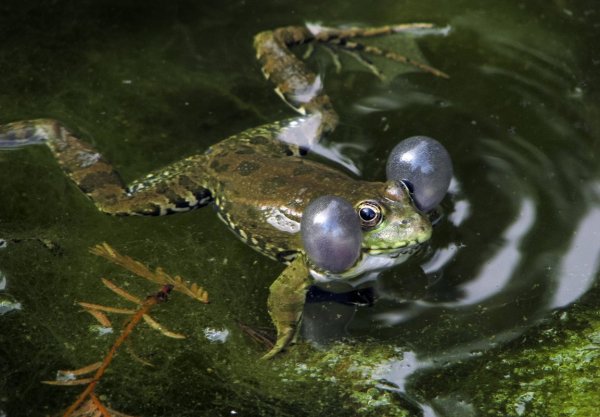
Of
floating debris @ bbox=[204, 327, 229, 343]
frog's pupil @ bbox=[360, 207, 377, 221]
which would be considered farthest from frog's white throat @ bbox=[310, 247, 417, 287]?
floating debris @ bbox=[204, 327, 229, 343]

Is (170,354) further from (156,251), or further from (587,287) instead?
(587,287)

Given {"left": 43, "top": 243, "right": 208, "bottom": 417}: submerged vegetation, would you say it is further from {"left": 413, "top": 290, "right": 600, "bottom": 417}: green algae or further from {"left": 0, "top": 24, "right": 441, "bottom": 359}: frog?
{"left": 413, "top": 290, "right": 600, "bottom": 417}: green algae

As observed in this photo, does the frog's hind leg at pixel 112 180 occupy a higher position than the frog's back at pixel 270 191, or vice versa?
the frog's back at pixel 270 191

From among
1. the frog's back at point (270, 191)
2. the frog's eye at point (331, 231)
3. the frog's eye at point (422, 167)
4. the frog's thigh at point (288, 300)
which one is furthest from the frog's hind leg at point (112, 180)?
the frog's eye at point (422, 167)

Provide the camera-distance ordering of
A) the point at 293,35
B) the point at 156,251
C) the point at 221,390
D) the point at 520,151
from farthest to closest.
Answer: the point at 293,35
the point at 520,151
the point at 156,251
the point at 221,390

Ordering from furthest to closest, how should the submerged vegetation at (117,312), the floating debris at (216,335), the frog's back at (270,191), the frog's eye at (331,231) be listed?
1. the frog's back at (270,191)
2. the floating debris at (216,335)
3. the frog's eye at (331,231)
4. the submerged vegetation at (117,312)

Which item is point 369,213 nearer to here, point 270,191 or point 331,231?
point 331,231

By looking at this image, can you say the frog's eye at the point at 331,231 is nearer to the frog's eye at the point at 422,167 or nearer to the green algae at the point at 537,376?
the frog's eye at the point at 422,167

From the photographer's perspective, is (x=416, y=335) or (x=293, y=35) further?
(x=293, y=35)

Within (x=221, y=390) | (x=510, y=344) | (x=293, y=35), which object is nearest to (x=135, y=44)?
(x=293, y=35)
